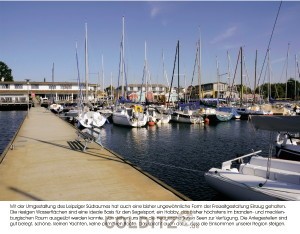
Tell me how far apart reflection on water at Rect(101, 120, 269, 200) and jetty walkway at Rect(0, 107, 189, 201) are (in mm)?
3157

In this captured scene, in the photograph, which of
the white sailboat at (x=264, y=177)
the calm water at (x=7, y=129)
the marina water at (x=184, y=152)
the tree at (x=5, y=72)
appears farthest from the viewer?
the tree at (x=5, y=72)

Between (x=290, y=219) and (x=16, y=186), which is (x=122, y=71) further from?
(x=290, y=219)

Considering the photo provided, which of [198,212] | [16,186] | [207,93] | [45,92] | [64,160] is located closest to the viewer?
[198,212]

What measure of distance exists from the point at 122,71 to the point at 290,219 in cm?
4079

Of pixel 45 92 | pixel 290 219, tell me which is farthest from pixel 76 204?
pixel 45 92

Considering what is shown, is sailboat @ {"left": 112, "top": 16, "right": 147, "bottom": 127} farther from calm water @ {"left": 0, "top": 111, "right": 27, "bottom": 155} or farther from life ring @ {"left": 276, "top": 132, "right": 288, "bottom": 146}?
life ring @ {"left": 276, "top": 132, "right": 288, "bottom": 146}

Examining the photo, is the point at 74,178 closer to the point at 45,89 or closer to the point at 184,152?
the point at 184,152

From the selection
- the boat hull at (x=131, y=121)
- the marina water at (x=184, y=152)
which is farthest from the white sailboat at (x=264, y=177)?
the boat hull at (x=131, y=121)

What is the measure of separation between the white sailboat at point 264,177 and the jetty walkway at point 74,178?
2.51 m

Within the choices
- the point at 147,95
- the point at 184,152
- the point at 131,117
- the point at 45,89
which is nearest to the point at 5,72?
the point at 45,89

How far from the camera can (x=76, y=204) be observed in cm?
690

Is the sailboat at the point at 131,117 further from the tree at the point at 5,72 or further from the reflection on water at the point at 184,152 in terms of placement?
the tree at the point at 5,72

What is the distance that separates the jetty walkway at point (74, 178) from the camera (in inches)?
336

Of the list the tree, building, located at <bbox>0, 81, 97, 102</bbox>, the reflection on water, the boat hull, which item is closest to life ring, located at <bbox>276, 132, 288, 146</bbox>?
the reflection on water
